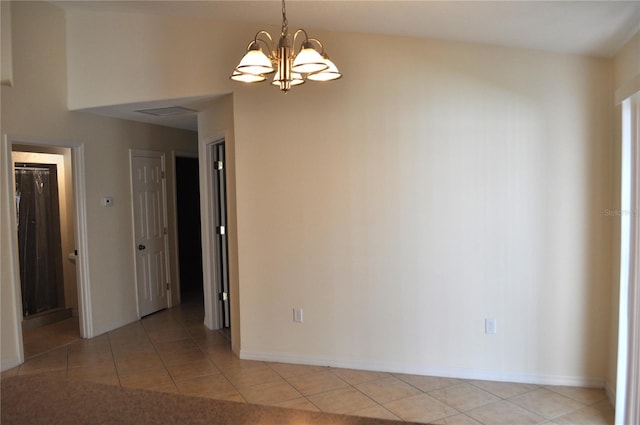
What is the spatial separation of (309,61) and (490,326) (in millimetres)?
2527

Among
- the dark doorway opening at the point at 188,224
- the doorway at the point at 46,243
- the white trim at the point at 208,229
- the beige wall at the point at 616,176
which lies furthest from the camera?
the dark doorway opening at the point at 188,224

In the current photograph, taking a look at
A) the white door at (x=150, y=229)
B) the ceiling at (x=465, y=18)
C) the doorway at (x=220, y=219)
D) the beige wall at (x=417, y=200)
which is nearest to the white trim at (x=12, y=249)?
the beige wall at (x=417, y=200)

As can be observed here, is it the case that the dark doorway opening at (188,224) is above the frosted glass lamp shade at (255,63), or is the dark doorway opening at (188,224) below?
below

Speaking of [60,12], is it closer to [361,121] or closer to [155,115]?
[155,115]

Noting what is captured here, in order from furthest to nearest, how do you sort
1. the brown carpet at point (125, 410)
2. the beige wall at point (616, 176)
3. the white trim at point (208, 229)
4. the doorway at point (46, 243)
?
the doorway at point (46, 243), the white trim at point (208, 229), the beige wall at point (616, 176), the brown carpet at point (125, 410)

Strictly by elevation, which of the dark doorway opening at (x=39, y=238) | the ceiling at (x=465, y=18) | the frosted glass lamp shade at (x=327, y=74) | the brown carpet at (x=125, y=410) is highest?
the ceiling at (x=465, y=18)

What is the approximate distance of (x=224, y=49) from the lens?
13.0 ft

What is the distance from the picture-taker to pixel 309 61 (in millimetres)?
2279

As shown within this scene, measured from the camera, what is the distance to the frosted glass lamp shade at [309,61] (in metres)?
2.28

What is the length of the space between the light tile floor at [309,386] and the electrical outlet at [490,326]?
15.8 inches

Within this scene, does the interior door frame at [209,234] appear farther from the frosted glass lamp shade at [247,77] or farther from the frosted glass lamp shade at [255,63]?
the frosted glass lamp shade at [255,63]

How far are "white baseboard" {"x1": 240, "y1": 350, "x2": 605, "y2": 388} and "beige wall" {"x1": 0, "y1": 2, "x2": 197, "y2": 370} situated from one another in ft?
6.46

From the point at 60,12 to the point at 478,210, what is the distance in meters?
4.37

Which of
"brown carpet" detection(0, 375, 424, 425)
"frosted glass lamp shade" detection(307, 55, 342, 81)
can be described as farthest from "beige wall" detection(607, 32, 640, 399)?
"brown carpet" detection(0, 375, 424, 425)
